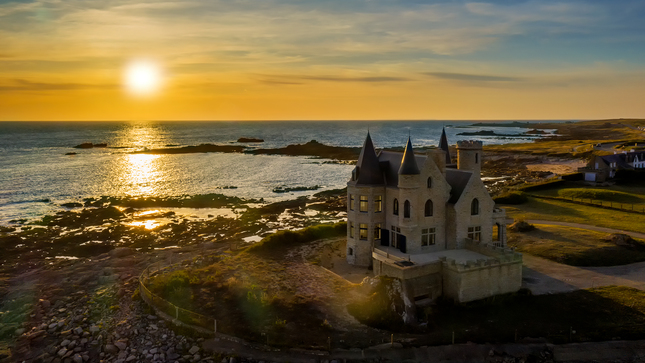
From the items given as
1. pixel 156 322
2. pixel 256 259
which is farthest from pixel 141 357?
pixel 256 259

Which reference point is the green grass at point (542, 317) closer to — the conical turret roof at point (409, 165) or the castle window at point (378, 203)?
the conical turret roof at point (409, 165)

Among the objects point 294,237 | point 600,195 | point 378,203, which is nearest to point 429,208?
point 378,203

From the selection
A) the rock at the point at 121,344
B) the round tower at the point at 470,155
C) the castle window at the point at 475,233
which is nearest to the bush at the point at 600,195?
the round tower at the point at 470,155

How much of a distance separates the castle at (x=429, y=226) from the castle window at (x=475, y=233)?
0.27 feet

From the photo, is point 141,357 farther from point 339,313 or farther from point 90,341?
point 339,313

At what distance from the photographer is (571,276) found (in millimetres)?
36062

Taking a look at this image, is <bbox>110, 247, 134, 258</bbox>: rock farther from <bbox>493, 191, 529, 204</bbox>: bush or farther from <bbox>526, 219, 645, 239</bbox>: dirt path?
<bbox>493, 191, 529, 204</bbox>: bush

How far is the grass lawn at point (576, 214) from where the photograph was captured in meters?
50.4

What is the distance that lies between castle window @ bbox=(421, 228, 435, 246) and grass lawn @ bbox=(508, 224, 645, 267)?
10806 mm

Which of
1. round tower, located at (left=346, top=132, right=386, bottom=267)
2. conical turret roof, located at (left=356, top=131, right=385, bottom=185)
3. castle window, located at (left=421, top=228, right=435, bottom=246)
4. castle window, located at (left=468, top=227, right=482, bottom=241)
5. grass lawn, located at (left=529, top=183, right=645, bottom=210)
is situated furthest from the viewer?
grass lawn, located at (left=529, top=183, right=645, bottom=210)

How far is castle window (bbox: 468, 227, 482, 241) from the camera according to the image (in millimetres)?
38281

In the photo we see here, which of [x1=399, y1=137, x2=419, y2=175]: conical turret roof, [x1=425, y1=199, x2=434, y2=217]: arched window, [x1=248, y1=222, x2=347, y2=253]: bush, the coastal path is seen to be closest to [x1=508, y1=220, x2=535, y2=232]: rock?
the coastal path

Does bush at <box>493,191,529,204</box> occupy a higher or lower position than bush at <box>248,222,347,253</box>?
higher

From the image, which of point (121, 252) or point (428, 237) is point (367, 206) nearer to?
point (428, 237)
